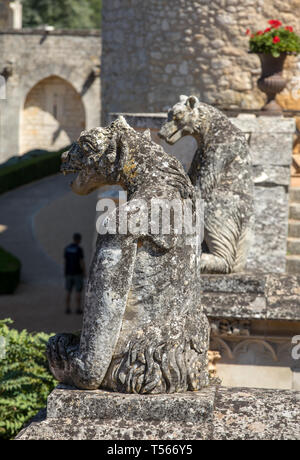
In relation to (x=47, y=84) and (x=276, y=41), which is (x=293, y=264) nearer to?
(x=276, y=41)

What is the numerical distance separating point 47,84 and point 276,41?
21.0 m

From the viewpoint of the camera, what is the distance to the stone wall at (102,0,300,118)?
41.5ft

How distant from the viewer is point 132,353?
9.82 feet

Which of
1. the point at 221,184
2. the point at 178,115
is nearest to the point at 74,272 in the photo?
the point at 178,115

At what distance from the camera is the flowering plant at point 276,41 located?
10383 millimetres

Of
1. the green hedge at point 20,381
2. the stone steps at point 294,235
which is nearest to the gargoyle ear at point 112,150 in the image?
the green hedge at point 20,381

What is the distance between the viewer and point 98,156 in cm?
314

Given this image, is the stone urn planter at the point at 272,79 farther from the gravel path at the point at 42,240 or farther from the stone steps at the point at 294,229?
the gravel path at the point at 42,240

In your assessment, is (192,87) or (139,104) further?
(139,104)

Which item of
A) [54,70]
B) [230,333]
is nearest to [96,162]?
[230,333]

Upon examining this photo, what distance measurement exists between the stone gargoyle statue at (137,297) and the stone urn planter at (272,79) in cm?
768
